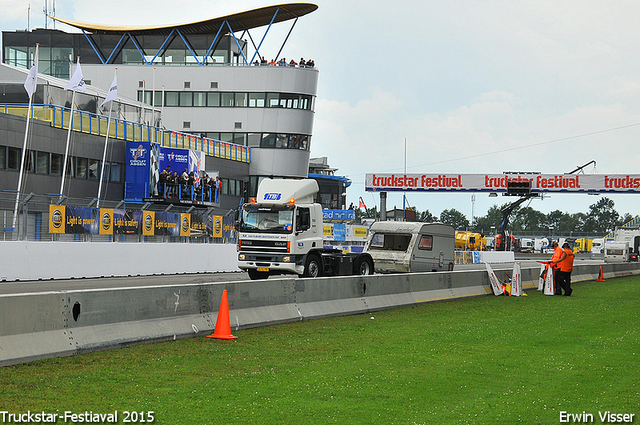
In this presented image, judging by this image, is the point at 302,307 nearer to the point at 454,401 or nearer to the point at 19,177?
the point at 454,401

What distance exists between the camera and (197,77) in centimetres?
7344

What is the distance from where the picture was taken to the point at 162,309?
11.7 meters

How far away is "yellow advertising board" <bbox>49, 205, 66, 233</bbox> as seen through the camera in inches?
1267

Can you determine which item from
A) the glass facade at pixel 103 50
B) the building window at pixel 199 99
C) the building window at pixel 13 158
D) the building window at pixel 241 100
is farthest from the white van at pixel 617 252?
the building window at pixel 13 158

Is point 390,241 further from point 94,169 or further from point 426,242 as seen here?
point 94,169

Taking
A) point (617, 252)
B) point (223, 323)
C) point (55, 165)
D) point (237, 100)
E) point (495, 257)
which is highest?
point (237, 100)

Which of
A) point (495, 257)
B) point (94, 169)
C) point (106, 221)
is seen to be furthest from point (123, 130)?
point (495, 257)

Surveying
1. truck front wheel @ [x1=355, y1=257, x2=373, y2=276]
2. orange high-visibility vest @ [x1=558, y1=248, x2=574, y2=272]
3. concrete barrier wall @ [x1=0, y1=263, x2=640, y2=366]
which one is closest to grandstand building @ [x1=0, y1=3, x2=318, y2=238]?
truck front wheel @ [x1=355, y1=257, x2=373, y2=276]

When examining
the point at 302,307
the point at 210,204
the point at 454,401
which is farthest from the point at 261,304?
the point at 210,204

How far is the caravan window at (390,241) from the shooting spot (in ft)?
103

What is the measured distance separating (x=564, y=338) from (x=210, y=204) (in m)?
46.5

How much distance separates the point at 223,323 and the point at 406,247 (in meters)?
19.9

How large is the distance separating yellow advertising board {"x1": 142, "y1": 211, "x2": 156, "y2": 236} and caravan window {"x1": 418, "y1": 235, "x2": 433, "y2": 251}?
15.5 meters

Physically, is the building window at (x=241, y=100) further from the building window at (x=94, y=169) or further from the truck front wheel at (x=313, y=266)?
the truck front wheel at (x=313, y=266)
